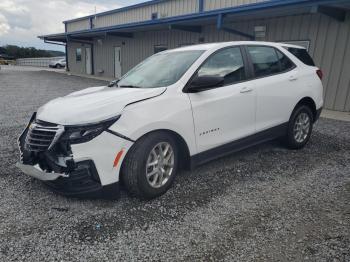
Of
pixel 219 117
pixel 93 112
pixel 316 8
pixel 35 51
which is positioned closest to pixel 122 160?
pixel 93 112

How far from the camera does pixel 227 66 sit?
3.96 metres

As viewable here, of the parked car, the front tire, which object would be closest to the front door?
the front tire

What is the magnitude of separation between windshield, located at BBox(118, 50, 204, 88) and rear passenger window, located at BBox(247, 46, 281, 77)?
3.06ft

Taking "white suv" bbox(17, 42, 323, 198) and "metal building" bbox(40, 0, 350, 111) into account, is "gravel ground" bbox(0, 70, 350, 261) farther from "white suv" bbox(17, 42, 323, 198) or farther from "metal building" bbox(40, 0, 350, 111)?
"metal building" bbox(40, 0, 350, 111)

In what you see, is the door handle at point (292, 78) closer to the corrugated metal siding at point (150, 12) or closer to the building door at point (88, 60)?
the corrugated metal siding at point (150, 12)

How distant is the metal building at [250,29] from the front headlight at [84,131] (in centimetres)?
738

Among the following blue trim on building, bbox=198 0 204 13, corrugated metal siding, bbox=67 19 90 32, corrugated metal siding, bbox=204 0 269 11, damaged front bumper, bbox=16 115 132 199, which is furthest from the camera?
corrugated metal siding, bbox=67 19 90 32

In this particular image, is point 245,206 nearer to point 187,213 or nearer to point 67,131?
point 187,213

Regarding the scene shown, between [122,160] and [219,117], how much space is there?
141 cm

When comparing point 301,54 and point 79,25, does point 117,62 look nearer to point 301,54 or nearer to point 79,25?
point 79,25

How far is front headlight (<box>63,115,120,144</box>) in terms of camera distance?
2840mm

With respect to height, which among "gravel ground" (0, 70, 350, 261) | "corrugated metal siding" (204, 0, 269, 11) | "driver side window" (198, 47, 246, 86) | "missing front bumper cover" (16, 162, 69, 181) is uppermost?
"corrugated metal siding" (204, 0, 269, 11)

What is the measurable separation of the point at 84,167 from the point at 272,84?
300 centimetres

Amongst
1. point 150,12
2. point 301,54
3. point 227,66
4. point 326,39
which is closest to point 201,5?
point 150,12
